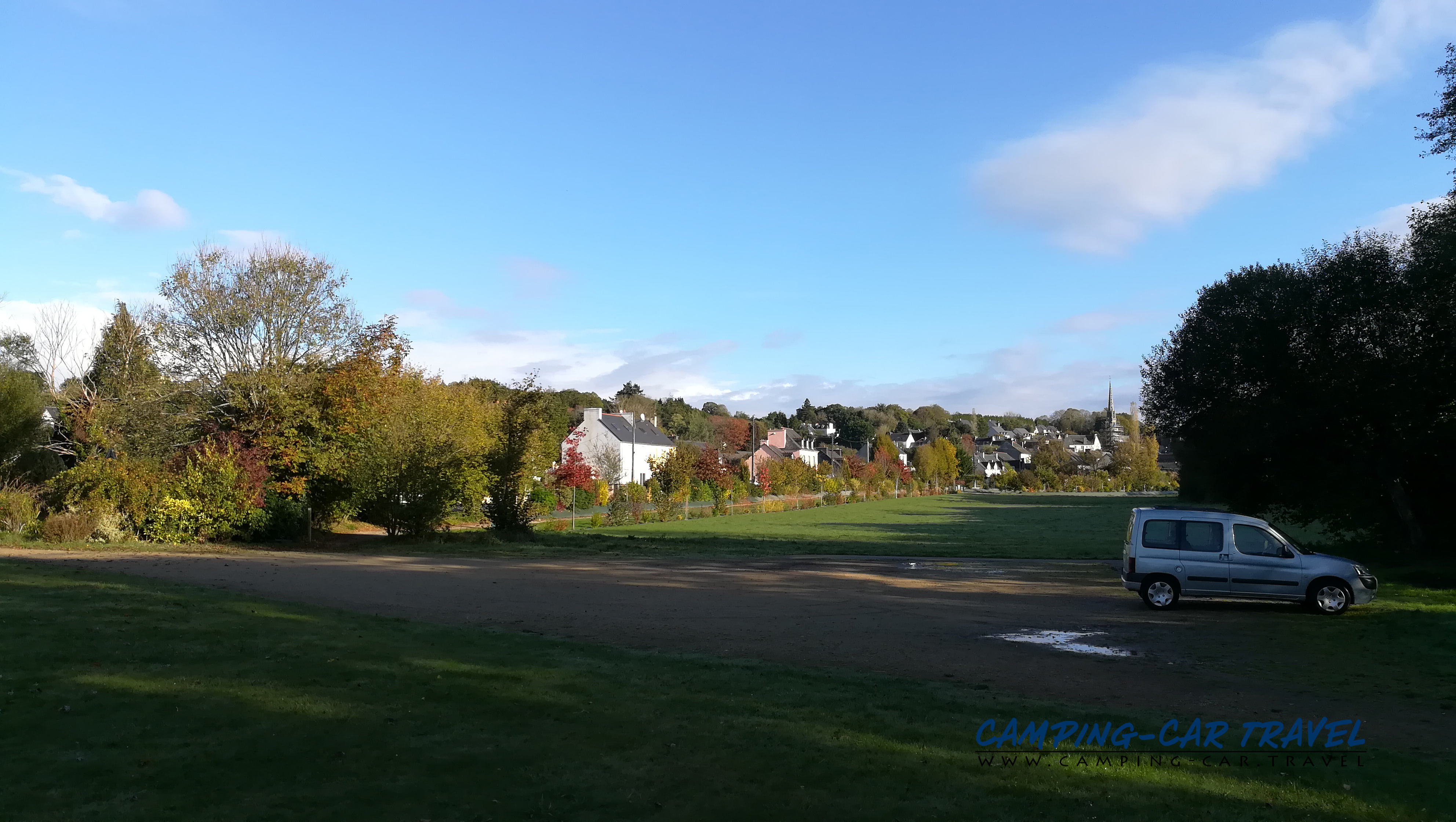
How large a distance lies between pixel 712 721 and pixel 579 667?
2685 mm

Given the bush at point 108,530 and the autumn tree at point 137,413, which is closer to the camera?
the bush at point 108,530

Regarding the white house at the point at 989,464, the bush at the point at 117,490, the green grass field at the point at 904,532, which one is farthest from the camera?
the white house at the point at 989,464

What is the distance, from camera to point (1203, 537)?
16344mm

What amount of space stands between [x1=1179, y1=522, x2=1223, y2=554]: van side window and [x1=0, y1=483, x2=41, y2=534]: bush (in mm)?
29126

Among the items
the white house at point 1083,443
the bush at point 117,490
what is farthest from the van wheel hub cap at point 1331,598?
the white house at point 1083,443

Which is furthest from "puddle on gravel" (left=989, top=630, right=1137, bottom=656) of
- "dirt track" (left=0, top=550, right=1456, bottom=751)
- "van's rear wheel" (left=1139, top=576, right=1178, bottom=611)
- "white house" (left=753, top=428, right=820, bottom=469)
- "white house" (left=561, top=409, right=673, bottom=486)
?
"white house" (left=753, top=428, right=820, bottom=469)

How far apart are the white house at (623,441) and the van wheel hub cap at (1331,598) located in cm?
5912

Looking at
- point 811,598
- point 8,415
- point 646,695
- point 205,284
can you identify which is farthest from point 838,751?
point 8,415

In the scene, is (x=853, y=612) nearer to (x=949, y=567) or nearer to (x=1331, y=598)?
(x=1331, y=598)

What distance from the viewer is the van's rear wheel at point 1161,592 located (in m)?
16.4

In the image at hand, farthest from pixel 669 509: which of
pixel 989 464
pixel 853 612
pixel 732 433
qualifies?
pixel 989 464

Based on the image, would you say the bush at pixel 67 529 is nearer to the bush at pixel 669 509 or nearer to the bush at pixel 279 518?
the bush at pixel 279 518

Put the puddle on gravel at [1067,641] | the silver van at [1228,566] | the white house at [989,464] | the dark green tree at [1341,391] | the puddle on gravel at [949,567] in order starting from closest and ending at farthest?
the puddle on gravel at [1067,641], the silver van at [1228,566], the dark green tree at [1341,391], the puddle on gravel at [949,567], the white house at [989,464]

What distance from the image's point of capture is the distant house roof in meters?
81.5
